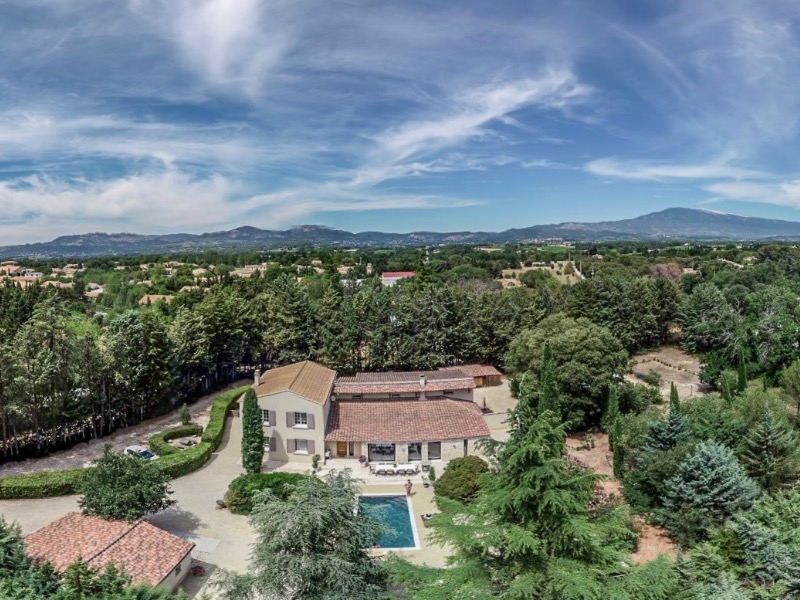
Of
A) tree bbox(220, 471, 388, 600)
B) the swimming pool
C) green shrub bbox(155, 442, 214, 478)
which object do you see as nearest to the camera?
tree bbox(220, 471, 388, 600)

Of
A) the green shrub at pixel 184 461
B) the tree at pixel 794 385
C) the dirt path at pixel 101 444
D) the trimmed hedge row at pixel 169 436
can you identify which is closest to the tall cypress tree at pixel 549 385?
the tree at pixel 794 385

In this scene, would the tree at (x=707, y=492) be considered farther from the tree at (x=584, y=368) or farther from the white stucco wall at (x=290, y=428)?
the white stucco wall at (x=290, y=428)

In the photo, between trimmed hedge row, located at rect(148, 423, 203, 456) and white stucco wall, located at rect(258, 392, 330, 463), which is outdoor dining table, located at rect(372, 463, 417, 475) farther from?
trimmed hedge row, located at rect(148, 423, 203, 456)

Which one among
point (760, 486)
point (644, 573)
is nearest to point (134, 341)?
point (644, 573)

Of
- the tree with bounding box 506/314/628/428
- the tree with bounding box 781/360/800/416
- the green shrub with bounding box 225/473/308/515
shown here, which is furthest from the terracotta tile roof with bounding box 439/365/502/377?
the green shrub with bounding box 225/473/308/515

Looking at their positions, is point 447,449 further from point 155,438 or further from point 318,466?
point 155,438

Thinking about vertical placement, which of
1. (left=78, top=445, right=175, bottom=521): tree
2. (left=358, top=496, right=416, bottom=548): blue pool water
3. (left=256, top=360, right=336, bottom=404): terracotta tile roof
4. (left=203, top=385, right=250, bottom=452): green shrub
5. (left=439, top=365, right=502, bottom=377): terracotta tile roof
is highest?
(left=256, top=360, right=336, bottom=404): terracotta tile roof
